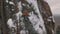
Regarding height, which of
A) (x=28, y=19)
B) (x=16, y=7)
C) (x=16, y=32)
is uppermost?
(x=16, y=7)

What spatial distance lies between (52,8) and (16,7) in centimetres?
42

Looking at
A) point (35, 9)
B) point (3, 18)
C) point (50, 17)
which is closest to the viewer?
point (3, 18)

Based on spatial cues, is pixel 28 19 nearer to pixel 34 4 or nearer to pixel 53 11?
pixel 34 4

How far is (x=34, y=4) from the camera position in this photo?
1326 mm

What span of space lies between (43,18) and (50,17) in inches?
3.5

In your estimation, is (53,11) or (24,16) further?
(53,11)

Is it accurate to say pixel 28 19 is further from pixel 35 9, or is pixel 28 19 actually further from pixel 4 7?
pixel 4 7

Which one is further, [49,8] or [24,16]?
[49,8]

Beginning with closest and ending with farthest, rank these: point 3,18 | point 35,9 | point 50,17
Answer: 1. point 3,18
2. point 35,9
3. point 50,17

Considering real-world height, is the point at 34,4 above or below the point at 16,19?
above

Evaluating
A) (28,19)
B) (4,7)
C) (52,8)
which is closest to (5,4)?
(4,7)

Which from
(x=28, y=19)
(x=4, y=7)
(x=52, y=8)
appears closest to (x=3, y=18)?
(x=4, y=7)

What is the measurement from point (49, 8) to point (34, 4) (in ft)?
0.69

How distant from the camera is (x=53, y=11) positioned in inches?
57.5
